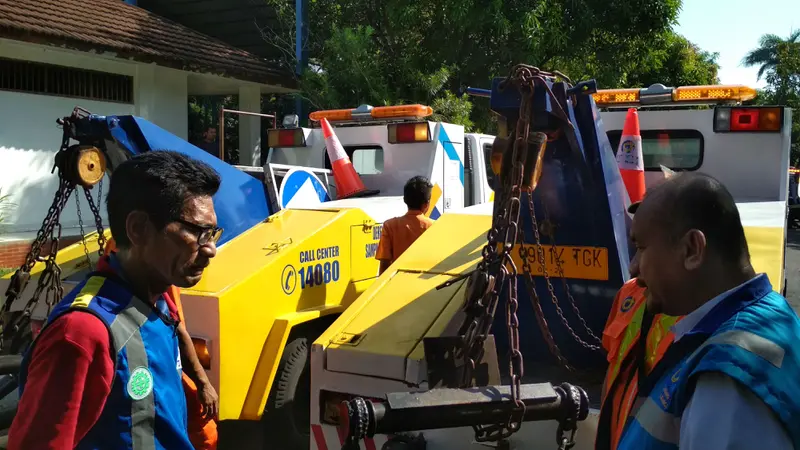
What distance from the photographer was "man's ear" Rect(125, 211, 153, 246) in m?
1.83

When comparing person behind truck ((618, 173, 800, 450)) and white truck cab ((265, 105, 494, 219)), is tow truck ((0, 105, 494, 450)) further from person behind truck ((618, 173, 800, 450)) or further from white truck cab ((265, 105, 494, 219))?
person behind truck ((618, 173, 800, 450))

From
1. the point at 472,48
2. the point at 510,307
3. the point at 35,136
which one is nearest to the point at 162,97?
the point at 35,136

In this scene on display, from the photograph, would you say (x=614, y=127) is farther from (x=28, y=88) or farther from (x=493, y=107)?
(x=28, y=88)

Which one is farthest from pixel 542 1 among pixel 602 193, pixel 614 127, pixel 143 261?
pixel 143 261

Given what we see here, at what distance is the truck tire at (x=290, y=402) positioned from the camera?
3.96 metres

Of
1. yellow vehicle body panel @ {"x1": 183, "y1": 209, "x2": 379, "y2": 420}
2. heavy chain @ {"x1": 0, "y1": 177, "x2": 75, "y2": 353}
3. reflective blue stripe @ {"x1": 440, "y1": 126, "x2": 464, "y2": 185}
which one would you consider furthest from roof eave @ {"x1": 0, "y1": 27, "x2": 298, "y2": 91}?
yellow vehicle body panel @ {"x1": 183, "y1": 209, "x2": 379, "y2": 420}

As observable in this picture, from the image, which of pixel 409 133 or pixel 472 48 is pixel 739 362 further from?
pixel 472 48

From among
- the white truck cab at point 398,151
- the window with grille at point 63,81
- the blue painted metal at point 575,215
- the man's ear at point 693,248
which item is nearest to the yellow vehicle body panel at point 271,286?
the white truck cab at point 398,151

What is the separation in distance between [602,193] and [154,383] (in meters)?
1.91

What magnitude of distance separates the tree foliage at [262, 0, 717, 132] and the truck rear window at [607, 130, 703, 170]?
660cm

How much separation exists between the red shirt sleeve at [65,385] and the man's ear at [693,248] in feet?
4.35

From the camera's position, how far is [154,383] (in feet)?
5.71

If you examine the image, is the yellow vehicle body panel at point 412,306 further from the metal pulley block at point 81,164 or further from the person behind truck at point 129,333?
the metal pulley block at point 81,164

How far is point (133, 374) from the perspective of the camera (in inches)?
66.1
